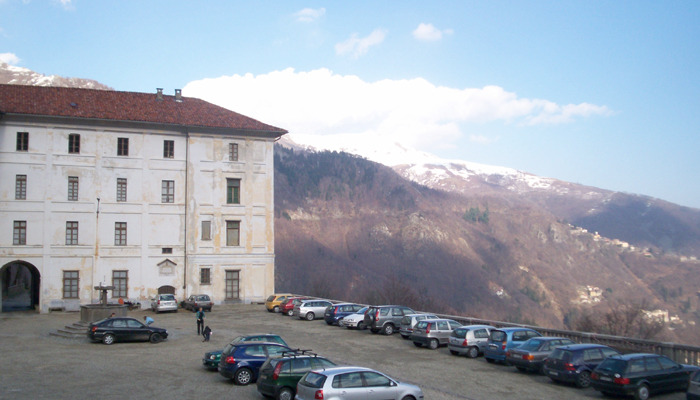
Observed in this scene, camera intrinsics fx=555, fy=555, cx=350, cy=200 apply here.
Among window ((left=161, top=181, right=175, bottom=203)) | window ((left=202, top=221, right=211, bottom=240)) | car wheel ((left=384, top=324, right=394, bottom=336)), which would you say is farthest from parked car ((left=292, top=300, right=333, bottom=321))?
window ((left=161, top=181, right=175, bottom=203))

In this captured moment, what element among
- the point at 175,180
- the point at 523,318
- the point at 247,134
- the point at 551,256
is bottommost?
the point at 523,318

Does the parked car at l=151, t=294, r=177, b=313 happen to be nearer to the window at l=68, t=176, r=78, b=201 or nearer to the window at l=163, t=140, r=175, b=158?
the window at l=68, t=176, r=78, b=201

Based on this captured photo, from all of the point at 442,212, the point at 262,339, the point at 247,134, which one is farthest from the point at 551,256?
the point at 262,339

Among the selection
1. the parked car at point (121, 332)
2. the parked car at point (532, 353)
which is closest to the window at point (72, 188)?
the parked car at point (121, 332)

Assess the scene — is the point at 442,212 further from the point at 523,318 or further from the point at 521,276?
the point at 523,318

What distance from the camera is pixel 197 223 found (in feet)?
149

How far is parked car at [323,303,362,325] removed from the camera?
33.7 m

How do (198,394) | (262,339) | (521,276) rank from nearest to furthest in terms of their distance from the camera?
1. (198,394)
2. (262,339)
3. (521,276)

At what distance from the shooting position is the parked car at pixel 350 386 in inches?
539

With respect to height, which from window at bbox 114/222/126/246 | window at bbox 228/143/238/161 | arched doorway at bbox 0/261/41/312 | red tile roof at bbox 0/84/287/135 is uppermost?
red tile roof at bbox 0/84/287/135

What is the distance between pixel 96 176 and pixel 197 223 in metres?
8.49

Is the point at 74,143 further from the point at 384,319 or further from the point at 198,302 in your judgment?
the point at 384,319

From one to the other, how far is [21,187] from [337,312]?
86.4 ft

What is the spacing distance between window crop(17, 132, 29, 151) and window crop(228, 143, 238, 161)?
49.3 feet
